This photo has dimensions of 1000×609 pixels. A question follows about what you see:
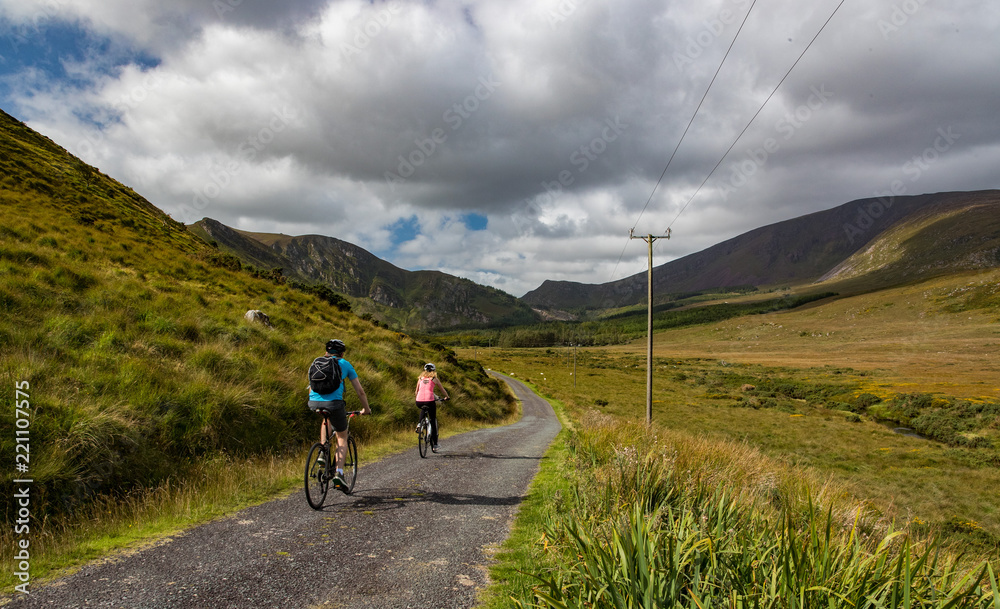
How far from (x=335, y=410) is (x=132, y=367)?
16.0ft

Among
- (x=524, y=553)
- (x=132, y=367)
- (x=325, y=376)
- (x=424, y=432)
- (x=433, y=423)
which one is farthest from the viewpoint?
(x=433, y=423)

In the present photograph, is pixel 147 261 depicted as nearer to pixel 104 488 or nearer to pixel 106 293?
pixel 106 293

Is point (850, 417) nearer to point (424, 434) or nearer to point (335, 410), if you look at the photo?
point (424, 434)

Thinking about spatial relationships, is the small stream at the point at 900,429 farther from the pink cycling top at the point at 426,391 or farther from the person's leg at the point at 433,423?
the pink cycling top at the point at 426,391

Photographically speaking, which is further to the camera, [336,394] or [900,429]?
[900,429]

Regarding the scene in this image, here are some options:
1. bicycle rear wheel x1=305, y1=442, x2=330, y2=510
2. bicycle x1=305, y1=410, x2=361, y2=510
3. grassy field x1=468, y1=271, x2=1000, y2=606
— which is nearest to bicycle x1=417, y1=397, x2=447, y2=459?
grassy field x1=468, y1=271, x2=1000, y2=606

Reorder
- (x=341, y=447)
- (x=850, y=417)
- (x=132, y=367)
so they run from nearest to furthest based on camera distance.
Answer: (x=341, y=447) → (x=132, y=367) → (x=850, y=417)

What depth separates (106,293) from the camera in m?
13.1

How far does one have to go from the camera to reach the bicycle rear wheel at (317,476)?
6.73 metres

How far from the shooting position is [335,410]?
719cm

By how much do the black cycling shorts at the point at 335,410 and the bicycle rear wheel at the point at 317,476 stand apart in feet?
1.33

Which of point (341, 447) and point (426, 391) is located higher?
point (426, 391)

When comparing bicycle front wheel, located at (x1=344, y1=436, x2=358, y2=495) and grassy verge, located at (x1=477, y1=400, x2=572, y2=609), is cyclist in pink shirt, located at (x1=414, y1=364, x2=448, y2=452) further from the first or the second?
bicycle front wheel, located at (x1=344, y1=436, x2=358, y2=495)

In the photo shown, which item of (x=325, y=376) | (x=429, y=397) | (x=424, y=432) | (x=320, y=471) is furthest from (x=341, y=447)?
(x=429, y=397)
